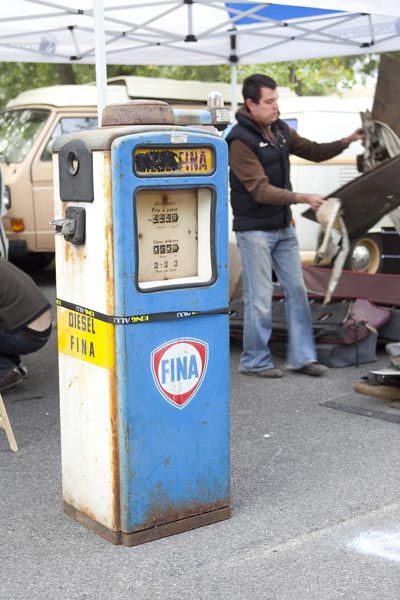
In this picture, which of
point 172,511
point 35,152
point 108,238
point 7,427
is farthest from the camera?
point 35,152

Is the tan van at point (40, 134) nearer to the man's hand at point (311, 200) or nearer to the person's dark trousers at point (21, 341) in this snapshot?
the person's dark trousers at point (21, 341)

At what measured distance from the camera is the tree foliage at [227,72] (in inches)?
718

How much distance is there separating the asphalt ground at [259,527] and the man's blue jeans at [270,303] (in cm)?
81

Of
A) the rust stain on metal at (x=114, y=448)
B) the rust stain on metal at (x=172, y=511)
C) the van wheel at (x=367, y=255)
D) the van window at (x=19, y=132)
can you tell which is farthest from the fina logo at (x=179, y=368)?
the van window at (x=19, y=132)

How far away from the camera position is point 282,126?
21.9 ft

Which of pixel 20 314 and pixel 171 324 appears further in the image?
pixel 20 314

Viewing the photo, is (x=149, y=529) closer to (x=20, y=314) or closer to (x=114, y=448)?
(x=114, y=448)

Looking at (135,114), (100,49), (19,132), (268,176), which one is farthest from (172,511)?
(19,132)

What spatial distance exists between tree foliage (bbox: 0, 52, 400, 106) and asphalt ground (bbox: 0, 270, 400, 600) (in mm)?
13229

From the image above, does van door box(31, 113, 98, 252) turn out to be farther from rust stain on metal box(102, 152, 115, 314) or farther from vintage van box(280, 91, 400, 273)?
rust stain on metal box(102, 152, 115, 314)

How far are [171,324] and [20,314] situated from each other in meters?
2.40

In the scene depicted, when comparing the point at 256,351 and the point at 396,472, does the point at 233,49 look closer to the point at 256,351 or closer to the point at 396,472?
the point at 256,351

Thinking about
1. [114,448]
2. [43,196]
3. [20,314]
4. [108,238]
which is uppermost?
[108,238]

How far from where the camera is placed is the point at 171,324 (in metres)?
3.81
